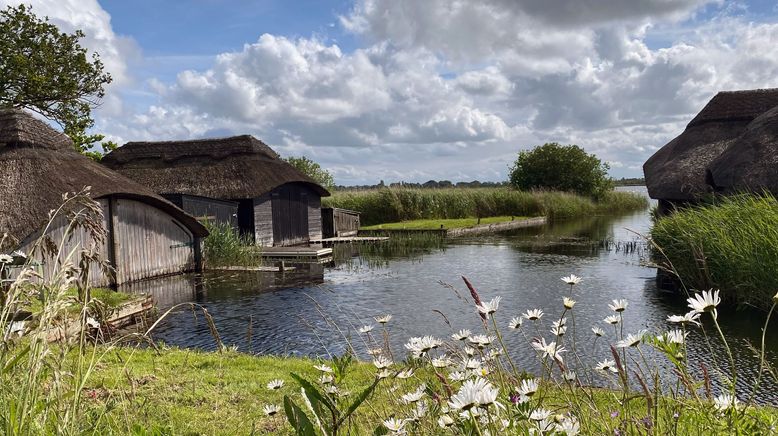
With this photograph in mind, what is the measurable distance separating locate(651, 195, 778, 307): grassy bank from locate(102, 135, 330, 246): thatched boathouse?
1541 centimetres

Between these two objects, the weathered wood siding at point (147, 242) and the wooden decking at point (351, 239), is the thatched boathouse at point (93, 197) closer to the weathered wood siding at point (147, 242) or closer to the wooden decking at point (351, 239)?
the weathered wood siding at point (147, 242)

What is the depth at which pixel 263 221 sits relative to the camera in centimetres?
2583

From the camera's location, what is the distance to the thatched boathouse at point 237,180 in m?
25.0

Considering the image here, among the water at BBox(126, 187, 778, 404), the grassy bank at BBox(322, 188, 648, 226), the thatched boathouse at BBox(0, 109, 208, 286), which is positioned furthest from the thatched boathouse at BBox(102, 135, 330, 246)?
the grassy bank at BBox(322, 188, 648, 226)

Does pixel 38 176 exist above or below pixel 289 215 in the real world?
above

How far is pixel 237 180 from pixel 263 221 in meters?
1.92

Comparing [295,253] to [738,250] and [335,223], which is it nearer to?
[335,223]

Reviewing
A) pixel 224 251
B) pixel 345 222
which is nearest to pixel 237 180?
pixel 224 251

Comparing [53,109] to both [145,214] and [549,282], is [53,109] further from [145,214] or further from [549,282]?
[549,282]

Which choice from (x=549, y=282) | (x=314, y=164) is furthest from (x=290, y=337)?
(x=314, y=164)

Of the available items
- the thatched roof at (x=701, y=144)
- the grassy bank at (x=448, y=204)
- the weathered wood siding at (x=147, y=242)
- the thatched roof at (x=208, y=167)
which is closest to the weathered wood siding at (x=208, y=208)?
the thatched roof at (x=208, y=167)

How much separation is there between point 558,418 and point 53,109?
27.0m

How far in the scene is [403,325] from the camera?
37.6 ft

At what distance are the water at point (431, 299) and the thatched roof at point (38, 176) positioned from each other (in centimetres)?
304
